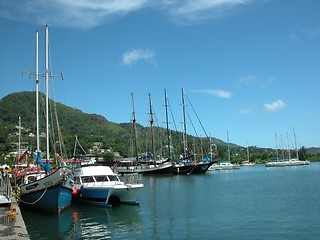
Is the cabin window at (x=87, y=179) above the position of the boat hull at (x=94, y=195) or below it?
above

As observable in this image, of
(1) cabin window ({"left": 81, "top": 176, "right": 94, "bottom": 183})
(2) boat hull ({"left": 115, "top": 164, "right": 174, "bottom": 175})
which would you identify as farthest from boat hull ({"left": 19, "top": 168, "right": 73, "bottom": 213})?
(2) boat hull ({"left": 115, "top": 164, "right": 174, "bottom": 175})

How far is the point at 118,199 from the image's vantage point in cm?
3334

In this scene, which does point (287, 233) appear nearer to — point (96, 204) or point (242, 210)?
point (242, 210)

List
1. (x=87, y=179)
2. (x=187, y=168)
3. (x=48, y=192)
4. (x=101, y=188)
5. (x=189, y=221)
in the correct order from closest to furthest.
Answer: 1. (x=189, y=221)
2. (x=48, y=192)
3. (x=101, y=188)
4. (x=87, y=179)
5. (x=187, y=168)

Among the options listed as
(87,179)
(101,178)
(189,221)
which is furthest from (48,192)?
(189,221)

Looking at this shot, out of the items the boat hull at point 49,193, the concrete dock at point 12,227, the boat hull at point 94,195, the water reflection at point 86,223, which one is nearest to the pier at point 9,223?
the concrete dock at point 12,227

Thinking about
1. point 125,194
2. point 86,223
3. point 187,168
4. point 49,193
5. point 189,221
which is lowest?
point 189,221

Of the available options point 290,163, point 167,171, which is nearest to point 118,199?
point 167,171

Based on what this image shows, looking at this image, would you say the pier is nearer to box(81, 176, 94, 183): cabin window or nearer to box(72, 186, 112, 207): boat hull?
box(72, 186, 112, 207): boat hull

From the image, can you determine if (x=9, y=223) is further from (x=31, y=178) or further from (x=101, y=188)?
(x=31, y=178)

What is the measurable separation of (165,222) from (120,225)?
9.52 ft

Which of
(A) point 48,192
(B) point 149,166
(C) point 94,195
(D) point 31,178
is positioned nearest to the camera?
(A) point 48,192

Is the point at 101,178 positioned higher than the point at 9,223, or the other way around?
the point at 101,178

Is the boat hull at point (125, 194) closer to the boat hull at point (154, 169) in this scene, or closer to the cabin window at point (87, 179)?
the cabin window at point (87, 179)
